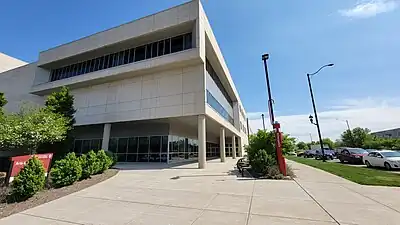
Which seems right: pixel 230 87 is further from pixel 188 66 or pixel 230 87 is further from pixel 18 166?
pixel 18 166

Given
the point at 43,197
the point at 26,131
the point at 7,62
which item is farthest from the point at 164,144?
the point at 7,62

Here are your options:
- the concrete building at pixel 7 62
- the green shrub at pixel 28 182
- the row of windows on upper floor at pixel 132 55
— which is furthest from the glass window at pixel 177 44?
the concrete building at pixel 7 62

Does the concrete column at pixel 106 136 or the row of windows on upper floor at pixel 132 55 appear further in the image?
the concrete column at pixel 106 136

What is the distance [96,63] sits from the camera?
23.4m

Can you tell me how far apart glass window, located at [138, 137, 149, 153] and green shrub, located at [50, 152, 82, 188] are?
1264 cm

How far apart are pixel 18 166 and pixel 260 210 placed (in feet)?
32.1

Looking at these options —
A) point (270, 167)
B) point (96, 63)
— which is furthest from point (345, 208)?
point (96, 63)

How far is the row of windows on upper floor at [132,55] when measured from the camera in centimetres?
1870

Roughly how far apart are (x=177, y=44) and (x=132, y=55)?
5.43 metres

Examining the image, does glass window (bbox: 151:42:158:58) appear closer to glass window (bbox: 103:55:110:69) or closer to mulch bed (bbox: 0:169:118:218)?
glass window (bbox: 103:55:110:69)

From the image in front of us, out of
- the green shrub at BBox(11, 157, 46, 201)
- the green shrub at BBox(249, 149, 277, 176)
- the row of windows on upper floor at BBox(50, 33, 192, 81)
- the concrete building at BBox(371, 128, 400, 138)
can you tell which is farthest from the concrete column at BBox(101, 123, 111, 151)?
the concrete building at BBox(371, 128, 400, 138)

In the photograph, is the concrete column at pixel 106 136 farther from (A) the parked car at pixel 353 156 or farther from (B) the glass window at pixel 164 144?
(A) the parked car at pixel 353 156

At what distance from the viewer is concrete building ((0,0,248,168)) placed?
17.2 m

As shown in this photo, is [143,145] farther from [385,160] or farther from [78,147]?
[385,160]
